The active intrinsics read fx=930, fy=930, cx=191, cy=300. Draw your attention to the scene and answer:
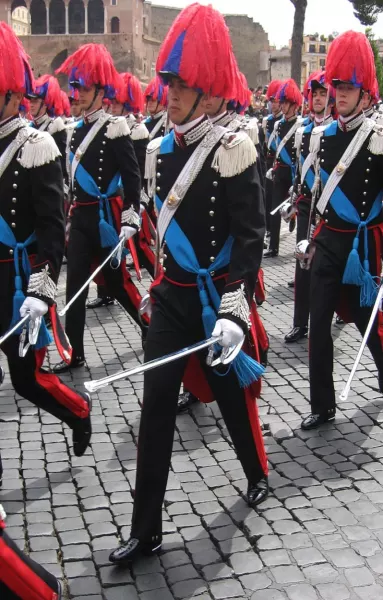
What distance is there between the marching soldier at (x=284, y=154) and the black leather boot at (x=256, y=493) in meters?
6.62

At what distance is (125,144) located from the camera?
6562mm

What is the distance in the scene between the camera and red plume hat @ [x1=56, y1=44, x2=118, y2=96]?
6.40 metres

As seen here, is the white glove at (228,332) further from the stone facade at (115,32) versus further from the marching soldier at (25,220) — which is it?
the stone facade at (115,32)

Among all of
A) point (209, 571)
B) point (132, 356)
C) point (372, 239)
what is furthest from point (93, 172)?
point (209, 571)

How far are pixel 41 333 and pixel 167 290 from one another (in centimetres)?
80

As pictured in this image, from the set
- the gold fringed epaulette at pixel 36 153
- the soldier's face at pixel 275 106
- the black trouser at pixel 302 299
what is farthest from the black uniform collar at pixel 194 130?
the soldier's face at pixel 275 106

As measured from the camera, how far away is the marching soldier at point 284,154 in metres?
10.8

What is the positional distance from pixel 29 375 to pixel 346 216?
199 centimetres

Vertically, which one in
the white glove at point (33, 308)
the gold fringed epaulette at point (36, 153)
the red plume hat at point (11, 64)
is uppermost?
the red plume hat at point (11, 64)

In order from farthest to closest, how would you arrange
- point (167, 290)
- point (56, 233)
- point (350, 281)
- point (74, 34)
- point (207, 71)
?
point (74, 34)
point (350, 281)
point (56, 233)
point (167, 290)
point (207, 71)

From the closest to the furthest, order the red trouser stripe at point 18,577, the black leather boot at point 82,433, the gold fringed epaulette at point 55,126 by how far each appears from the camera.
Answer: the red trouser stripe at point 18,577 → the black leather boot at point 82,433 → the gold fringed epaulette at point 55,126

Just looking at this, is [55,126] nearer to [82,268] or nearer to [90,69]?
[90,69]

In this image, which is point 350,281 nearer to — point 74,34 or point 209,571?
point 209,571

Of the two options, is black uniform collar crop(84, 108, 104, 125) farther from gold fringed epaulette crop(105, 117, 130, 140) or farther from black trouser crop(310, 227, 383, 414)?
black trouser crop(310, 227, 383, 414)
